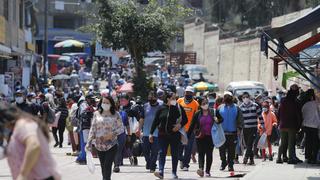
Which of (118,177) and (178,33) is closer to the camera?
(118,177)

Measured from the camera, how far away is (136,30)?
1252 inches

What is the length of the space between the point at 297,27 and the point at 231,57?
140ft

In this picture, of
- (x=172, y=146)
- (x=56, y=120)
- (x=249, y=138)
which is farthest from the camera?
(x=56, y=120)

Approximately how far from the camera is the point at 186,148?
1745cm

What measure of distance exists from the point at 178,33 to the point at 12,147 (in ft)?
85.2

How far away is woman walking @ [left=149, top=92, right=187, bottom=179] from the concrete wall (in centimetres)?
2777

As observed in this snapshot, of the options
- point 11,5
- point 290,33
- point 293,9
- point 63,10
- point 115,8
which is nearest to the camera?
point 290,33

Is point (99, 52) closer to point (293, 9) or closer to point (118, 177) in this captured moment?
point (118, 177)

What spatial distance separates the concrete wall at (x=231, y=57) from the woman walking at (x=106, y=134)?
2976 centimetres

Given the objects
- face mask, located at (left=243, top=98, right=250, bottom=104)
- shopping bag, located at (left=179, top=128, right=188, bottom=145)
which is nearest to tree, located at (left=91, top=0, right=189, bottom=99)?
face mask, located at (left=243, top=98, right=250, bottom=104)

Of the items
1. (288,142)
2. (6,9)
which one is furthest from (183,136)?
(6,9)

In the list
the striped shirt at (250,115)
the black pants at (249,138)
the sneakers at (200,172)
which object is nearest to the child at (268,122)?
the black pants at (249,138)

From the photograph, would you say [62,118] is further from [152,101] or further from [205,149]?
[205,149]

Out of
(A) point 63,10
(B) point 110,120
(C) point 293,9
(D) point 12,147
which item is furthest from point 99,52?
(A) point 63,10
